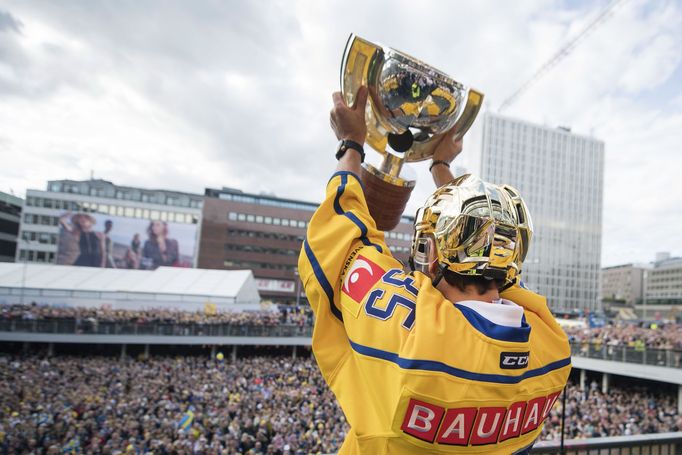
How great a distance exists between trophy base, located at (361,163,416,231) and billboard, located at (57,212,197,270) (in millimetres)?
55145

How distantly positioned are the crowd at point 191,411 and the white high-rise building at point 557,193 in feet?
234

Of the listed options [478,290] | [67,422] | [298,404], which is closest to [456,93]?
[478,290]

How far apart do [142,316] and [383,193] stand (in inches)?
1065

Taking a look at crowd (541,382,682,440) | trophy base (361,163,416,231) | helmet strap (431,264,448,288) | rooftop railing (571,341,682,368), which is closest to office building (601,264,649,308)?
rooftop railing (571,341,682,368)

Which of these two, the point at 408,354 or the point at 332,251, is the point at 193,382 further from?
the point at 408,354

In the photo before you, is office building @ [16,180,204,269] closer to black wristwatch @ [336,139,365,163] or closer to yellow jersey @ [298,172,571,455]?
black wristwatch @ [336,139,365,163]

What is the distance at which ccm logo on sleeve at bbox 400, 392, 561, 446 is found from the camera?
3.57 feet

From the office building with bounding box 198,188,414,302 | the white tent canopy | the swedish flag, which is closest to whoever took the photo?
the swedish flag

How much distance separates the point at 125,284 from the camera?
28797 millimetres

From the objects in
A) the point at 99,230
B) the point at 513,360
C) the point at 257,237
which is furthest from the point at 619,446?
the point at 99,230

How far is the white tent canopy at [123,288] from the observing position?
26719 millimetres

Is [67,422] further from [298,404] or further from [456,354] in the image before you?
[456,354]

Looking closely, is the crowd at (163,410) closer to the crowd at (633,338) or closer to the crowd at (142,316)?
the crowd at (142,316)

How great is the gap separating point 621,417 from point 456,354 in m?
16.8
